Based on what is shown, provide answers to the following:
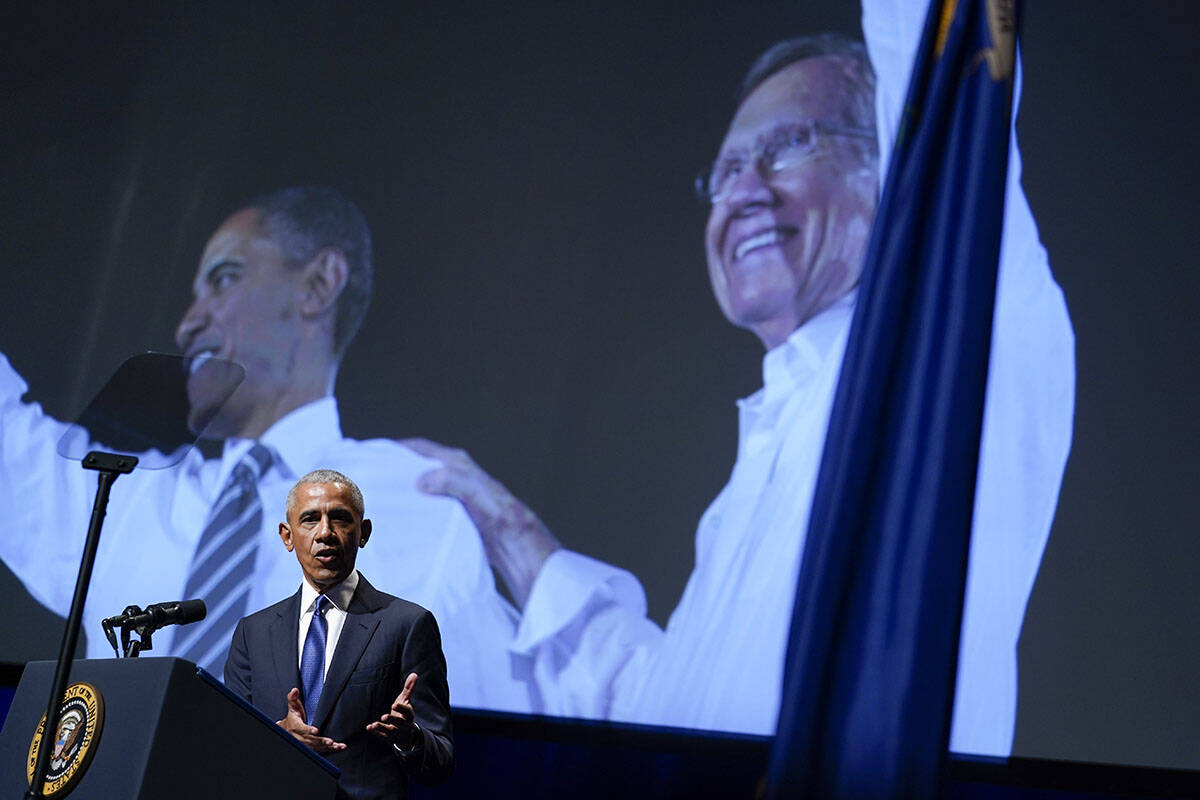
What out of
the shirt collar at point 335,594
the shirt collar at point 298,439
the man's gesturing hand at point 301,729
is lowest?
the man's gesturing hand at point 301,729

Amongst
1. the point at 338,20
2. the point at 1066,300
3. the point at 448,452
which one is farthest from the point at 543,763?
the point at 338,20

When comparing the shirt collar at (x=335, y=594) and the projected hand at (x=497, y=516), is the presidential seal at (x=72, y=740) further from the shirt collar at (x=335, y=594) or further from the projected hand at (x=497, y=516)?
the projected hand at (x=497, y=516)

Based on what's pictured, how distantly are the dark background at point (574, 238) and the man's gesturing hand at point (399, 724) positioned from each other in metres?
1.06

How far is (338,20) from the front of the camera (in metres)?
3.84

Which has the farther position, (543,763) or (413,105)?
(413,105)

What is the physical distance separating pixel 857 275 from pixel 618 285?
2.16 feet

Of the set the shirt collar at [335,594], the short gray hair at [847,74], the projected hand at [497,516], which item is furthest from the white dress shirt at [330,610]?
the short gray hair at [847,74]

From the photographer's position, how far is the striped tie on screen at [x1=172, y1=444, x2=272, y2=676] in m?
3.23

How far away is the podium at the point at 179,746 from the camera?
1.57m

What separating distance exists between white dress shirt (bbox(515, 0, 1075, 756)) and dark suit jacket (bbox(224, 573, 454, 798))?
716 millimetres

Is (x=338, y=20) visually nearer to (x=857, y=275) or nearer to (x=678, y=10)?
(x=678, y=10)

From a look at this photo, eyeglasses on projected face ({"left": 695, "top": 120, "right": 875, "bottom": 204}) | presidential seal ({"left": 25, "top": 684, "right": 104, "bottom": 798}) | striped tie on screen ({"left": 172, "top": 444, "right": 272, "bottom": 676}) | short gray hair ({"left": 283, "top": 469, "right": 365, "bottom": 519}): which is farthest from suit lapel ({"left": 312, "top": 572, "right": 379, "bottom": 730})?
eyeglasses on projected face ({"left": 695, "top": 120, "right": 875, "bottom": 204})

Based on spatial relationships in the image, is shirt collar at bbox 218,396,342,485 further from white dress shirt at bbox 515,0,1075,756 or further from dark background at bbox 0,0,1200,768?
white dress shirt at bbox 515,0,1075,756

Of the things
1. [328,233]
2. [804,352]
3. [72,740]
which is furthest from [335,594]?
[328,233]
